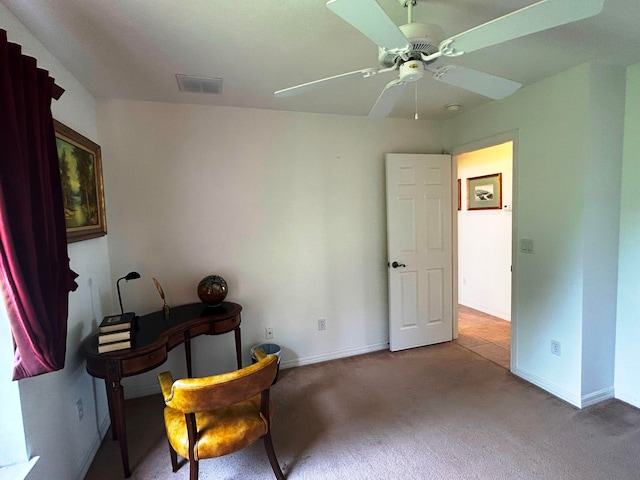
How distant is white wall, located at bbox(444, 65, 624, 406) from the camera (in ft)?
7.37

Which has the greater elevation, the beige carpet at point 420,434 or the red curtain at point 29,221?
the red curtain at point 29,221

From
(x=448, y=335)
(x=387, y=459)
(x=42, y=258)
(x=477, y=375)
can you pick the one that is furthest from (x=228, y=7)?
(x=448, y=335)

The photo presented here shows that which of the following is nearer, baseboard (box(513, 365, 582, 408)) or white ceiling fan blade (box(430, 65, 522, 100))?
white ceiling fan blade (box(430, 65, 522, 100))

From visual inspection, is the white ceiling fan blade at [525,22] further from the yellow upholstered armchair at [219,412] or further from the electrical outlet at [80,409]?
the electrical outlet at [80,409]

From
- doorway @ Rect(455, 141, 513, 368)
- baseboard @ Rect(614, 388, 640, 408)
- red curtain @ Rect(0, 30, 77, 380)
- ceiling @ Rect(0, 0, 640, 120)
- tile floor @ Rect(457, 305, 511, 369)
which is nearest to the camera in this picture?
red curtain @ Rect(0, 30, 77, 380)

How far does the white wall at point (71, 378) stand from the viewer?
1468 mm

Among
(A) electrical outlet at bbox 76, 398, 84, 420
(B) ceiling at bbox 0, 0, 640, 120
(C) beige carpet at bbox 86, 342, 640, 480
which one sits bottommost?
(C) beige carpet at bbox 86, 342, 640, 480

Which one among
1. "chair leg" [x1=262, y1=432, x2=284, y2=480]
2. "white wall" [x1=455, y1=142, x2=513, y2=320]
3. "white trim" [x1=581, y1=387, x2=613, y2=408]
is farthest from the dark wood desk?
"white wall" [x1=455, y1=142, x2=513, y2=320]

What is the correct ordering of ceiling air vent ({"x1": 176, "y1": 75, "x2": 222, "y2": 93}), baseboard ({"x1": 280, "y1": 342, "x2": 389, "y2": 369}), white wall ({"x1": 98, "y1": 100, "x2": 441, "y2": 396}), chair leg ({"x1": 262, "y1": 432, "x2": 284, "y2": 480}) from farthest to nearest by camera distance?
baseboard ({"x1": 280, "y1": 342, "x2": 389, "y2": 369}) < white wall ({"x1": 98, "y1": 100, "x2": 441, "y2": 396}) < ceiling air vent ({"x1": 176, "y1": 75, "x2": 222, "y2": 93}) < chair leg ({"x1": 262, "y1": 432, "x2": 284, "y2": 480})

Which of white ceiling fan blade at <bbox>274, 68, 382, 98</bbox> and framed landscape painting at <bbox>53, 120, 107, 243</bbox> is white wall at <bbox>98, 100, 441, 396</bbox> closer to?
framed landscape painting at <bbox>53, 120, 107, 243</bbox>

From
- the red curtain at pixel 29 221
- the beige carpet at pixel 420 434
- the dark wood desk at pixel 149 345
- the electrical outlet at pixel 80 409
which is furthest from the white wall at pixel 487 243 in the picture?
the electrical outlet at pixel 80 409

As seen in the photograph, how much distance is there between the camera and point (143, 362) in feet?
6.20

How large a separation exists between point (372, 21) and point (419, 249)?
2634mm

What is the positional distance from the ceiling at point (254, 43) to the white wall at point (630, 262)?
37cm
